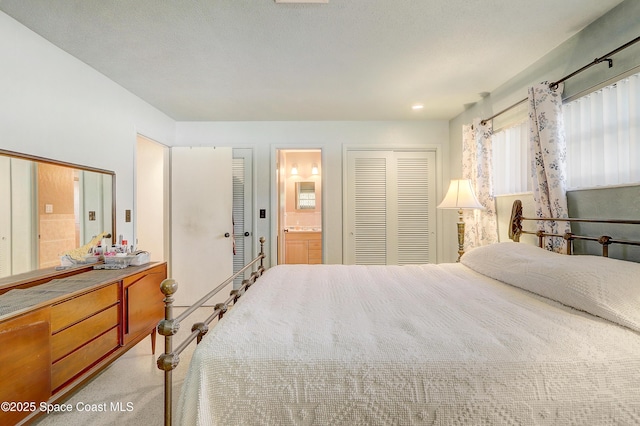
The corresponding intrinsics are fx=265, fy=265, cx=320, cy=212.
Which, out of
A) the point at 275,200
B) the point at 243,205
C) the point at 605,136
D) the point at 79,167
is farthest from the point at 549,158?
the point at 79,167

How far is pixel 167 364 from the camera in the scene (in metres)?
0.96

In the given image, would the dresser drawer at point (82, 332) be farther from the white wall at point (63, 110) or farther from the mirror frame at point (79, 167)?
the white wall at point (63, 110)

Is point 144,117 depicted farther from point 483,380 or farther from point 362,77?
point 483,380

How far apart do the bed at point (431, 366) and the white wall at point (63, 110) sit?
6.58ft

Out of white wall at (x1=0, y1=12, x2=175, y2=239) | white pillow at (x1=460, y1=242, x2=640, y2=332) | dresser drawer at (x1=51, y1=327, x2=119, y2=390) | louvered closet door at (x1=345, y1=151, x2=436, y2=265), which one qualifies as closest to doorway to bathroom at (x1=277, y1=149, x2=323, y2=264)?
louvered closet door at (x1=345, y1=151, x2=436, y2=265)

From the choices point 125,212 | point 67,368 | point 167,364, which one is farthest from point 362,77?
point 67,368

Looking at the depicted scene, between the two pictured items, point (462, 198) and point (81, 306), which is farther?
point (462, 198)

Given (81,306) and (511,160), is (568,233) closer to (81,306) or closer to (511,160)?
(511,160)

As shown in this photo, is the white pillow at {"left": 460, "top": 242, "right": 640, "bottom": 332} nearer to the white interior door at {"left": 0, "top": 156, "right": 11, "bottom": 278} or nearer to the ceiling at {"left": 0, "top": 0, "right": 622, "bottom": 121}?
the ceiling at {"left": 0, "top": 0, "right": 622, "bottom": 121}

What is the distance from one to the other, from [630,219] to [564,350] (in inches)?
47.8

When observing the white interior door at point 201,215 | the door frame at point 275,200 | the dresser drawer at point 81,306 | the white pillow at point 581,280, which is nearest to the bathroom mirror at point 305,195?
the door frame at point 275,200

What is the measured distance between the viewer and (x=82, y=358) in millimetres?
1683

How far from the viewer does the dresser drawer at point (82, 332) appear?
1.54m

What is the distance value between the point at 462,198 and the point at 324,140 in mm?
1939
